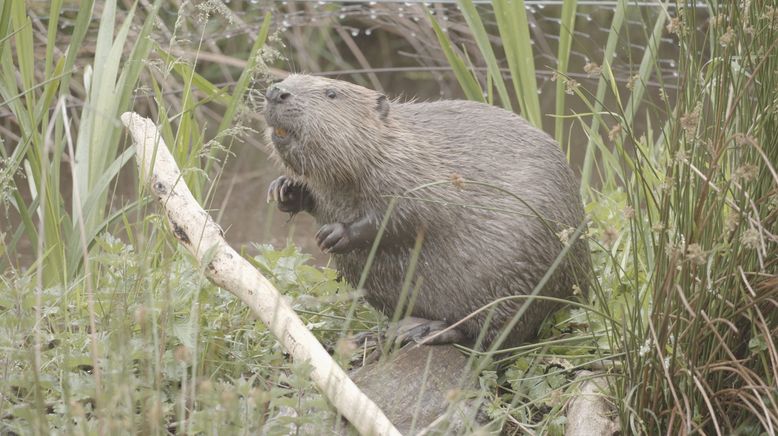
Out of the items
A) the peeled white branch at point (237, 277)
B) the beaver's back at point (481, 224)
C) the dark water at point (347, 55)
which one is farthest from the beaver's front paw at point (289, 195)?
the dark water at point (347, 55)

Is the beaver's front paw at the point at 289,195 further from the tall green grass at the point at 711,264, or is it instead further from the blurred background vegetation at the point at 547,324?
→ the tall green grass at the point at 711,264

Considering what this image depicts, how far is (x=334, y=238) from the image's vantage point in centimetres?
289

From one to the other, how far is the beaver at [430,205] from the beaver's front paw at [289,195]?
92 mm

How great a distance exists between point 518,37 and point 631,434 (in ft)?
5.63

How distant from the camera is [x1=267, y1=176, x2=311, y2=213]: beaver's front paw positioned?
3.14 metres

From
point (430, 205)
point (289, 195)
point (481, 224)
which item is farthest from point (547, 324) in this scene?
point (289, 195)

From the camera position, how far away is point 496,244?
2920 millimetres

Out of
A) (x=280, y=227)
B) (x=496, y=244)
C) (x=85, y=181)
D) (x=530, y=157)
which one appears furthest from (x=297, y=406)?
(x=280, y=227)

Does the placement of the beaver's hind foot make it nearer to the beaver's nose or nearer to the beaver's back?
the beaver's back

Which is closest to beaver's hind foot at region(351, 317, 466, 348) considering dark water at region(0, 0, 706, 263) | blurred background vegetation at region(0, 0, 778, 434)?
blurred background vegetation at region(0, 0, 778, 434)

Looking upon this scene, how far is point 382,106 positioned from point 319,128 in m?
0.23

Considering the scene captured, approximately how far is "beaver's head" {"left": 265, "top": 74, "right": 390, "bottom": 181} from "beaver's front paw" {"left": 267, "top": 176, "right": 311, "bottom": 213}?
0.17 metres

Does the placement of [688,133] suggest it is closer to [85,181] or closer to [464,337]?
[464,337]

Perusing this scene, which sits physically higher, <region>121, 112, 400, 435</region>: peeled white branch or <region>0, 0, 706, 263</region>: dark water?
<region>121, 112, 400, 435</region>: peeled white branch
